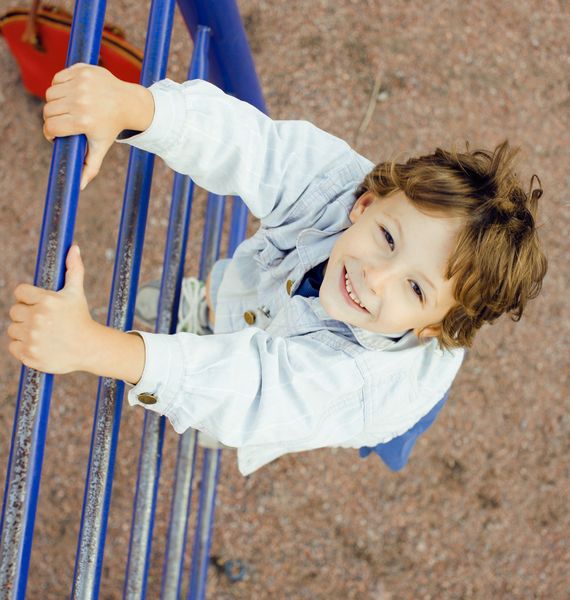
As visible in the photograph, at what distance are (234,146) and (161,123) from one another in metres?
0.12

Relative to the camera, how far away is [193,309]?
1383 millimetres

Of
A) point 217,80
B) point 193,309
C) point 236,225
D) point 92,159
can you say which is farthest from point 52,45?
point 92,159

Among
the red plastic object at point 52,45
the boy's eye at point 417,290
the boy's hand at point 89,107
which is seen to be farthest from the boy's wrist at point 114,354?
the red plastic object at point 52,45

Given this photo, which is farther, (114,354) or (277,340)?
(277,340)

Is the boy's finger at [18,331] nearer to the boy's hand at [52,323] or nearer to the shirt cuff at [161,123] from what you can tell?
the boy's hand at [52,323]

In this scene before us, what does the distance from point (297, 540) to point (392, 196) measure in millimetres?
1127

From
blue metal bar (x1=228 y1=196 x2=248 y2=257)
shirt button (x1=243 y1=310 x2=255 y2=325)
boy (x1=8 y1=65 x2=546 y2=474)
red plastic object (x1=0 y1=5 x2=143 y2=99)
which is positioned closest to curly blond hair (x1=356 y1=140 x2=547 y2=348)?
boy (x1=8 y1=65 x2=546 y2=474)

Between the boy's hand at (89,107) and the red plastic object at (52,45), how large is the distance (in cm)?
77

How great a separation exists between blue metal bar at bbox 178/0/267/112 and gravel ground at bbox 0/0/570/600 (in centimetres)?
53

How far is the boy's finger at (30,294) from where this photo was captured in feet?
2.31

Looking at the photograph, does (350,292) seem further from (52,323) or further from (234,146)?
(52,323)

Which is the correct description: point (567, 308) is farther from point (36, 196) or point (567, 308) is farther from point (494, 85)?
point (36, 196)

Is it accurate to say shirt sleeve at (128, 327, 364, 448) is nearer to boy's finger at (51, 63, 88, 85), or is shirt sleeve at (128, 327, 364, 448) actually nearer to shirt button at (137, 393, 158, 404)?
shirt button at (137, 393, 158, 404)

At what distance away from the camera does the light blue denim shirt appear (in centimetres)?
87
